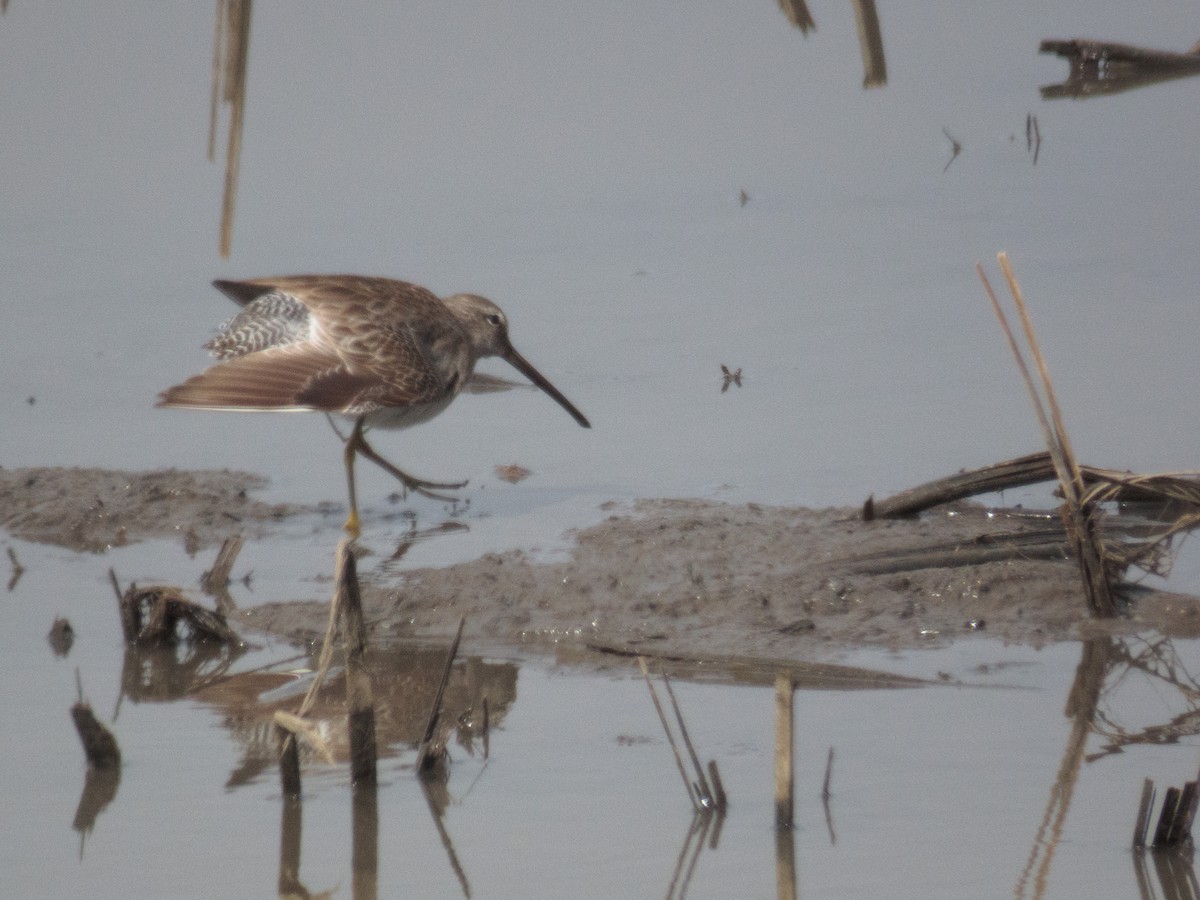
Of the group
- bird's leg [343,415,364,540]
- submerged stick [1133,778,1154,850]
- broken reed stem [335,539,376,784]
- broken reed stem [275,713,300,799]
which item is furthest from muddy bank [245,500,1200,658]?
submerged stick [1133,778,1154,850]

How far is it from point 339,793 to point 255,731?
0.59 metres

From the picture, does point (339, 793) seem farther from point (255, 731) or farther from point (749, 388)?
point (749, 388)

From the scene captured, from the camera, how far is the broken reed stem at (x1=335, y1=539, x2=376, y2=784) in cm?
425

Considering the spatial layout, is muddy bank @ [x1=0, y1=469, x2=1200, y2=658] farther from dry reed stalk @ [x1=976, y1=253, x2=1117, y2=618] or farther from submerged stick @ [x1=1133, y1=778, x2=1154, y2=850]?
submerged stick @ [x1=1133, y1=778, x2=1154, y2=850]

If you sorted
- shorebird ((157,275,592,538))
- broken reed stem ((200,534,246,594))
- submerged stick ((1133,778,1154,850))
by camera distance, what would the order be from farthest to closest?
shorebird ((157,275,592,538)), broken reed stem ((200,534,246,594)), submerged stick ((1133,778,1154,850))

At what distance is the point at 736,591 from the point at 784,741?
189 centimetres

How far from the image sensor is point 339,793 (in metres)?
4.39

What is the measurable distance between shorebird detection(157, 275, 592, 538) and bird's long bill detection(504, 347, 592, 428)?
517 mm

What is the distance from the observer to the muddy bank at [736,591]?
213 inches

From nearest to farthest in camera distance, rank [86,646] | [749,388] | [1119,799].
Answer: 1. [1119,799]
2. [86,646]
3. [749,388]

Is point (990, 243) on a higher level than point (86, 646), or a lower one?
higher

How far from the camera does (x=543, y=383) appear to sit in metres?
7.70

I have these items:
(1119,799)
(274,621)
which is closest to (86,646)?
(274,621)

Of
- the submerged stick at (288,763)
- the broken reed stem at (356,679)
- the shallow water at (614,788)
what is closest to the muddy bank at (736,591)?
the shallow water at (614,788)
